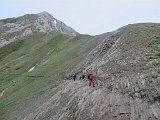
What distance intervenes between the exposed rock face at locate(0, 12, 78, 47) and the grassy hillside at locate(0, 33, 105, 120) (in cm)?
941

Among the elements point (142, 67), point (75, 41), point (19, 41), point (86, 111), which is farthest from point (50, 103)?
point (19, 41)

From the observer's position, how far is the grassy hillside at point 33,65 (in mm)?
45331

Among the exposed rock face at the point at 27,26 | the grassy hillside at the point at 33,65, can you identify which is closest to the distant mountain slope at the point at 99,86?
the grassy hillside at the point at 33,65

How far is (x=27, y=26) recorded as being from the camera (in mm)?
116625

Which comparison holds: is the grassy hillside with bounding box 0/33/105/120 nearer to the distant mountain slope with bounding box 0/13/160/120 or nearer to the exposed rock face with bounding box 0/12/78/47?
the distant mountain slope with bounding box 0/13/160/120

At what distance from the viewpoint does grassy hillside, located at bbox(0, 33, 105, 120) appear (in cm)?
4533

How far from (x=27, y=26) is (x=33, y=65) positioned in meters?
48.6

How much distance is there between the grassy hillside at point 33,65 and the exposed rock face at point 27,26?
941cm

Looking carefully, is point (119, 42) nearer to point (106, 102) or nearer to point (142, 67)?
point (142, 67)

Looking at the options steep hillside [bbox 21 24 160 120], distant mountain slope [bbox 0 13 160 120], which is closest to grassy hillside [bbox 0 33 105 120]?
distant mountain slope [bbox 0 13 160 120]

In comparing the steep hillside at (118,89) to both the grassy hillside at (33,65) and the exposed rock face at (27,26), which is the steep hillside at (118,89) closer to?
the grassy hillside at (33,65)

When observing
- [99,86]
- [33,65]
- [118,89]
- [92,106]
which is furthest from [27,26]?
[92,106]

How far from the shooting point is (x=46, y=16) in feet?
408

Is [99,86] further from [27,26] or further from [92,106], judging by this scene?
[27,26]
